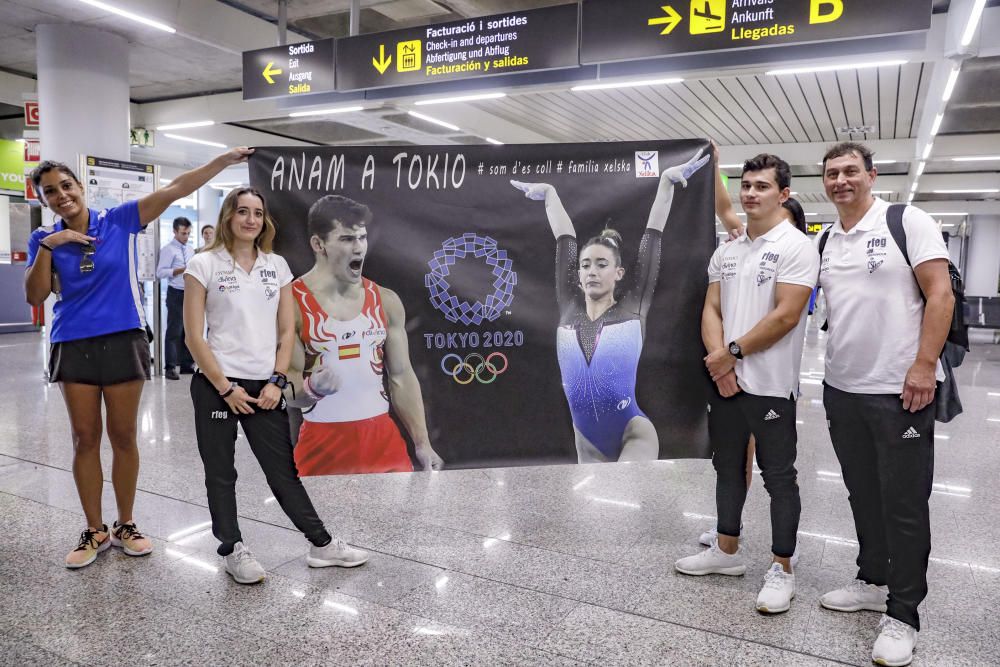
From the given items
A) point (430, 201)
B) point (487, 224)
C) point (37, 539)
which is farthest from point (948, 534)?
point (37, 539)

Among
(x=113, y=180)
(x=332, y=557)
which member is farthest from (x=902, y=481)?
(x=113, y=180)

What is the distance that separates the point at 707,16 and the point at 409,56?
7.58 feet

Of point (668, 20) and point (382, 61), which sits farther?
point (382, 61)

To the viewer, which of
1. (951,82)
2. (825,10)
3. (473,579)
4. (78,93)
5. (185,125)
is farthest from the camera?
(185,125)

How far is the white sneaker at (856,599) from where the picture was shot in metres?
2.58

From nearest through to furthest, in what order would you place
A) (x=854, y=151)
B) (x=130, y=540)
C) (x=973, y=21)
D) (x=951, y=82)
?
(x=854, y=151)
(x=130, y=540)
(x=973, y=21)
(x=951, y=82)

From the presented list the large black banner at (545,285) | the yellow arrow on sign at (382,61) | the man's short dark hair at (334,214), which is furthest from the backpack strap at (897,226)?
the yellow arrow on sign at (382,61)

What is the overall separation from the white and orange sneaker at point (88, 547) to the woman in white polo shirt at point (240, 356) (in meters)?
0.60

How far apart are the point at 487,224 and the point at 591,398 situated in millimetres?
856

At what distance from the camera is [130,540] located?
302 cm

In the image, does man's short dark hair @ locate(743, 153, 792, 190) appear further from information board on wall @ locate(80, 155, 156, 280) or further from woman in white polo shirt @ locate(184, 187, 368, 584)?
information board on wall @ locate(80, 155, 156, 280)

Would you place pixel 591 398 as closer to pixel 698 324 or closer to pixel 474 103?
pixel 698 324

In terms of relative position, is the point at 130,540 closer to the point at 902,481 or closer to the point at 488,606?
the point at 488,606

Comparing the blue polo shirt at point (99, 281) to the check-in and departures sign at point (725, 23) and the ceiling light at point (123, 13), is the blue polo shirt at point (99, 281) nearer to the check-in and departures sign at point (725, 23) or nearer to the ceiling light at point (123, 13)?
the ceiling light at point (123, 13)
